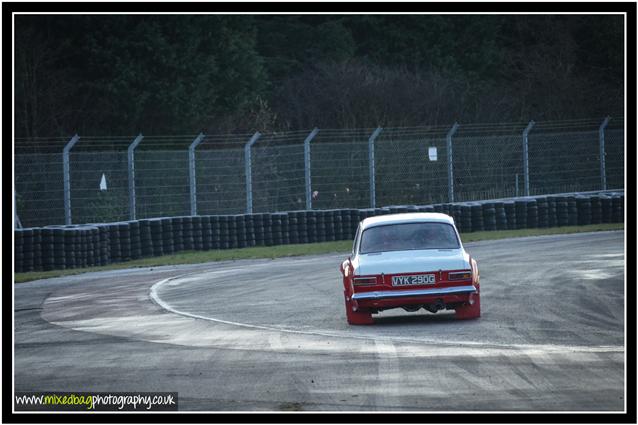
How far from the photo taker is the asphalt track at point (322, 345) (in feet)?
30.4

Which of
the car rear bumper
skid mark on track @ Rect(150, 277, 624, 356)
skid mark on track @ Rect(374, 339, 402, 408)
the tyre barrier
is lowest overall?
skid mark on track @ Rect(374, 339, 402, 408)

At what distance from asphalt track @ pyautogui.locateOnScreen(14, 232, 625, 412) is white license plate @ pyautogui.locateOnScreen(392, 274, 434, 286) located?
0.58m

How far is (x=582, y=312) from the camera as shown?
14750 mm

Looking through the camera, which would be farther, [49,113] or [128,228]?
[49,113]

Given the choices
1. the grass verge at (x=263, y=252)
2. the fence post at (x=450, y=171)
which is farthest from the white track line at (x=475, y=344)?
the fence post at (x=450, y=171)

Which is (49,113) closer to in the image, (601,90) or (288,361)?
(601,90)

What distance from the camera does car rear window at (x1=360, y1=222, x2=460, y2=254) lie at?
50.2ft

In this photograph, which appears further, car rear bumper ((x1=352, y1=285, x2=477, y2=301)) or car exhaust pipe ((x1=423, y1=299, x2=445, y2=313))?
car exhaust pipe ((x1=423, y1=299, x2=445, y2=313))

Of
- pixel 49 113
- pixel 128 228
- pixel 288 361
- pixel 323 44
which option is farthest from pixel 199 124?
pixel 288 361

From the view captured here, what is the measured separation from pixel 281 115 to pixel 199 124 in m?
7.59

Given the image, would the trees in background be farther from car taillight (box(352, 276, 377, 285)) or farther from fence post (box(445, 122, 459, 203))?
car taillight (box(352, 276, 377, 285))

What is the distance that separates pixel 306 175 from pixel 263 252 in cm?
476

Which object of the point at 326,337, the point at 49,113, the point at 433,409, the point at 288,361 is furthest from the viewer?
the point at 49,113

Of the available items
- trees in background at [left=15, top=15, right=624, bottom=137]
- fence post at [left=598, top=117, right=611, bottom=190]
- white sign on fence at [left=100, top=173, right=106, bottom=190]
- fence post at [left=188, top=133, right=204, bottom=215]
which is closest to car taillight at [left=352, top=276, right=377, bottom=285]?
fence post at [left=188, top=133, right=204, bottom=215]
